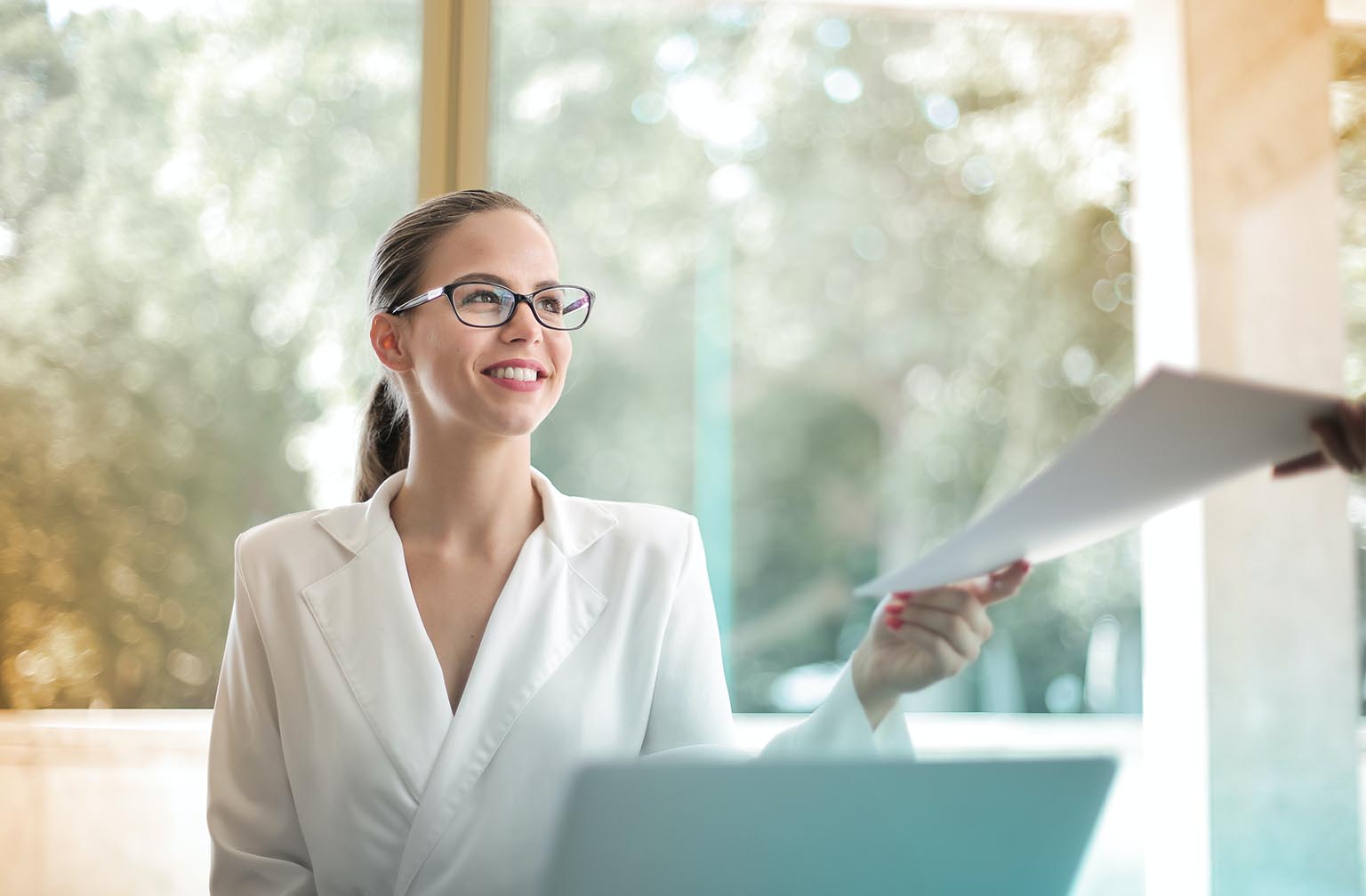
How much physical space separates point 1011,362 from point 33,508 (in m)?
1.96

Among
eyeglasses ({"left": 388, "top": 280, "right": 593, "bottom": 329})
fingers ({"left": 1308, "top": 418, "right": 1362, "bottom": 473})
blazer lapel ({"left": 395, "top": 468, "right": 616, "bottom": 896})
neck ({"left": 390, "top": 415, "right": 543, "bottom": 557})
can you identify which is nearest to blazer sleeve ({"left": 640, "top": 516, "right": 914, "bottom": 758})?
blazer lapel ({"left": 395, "top": 468, "right": 616, "bottom": 896})

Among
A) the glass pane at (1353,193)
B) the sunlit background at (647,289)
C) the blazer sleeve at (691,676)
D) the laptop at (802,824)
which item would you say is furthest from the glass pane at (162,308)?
the glass pane at (1353,193)

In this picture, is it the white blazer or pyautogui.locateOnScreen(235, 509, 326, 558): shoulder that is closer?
the white blazer

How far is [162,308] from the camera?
193 centimetres

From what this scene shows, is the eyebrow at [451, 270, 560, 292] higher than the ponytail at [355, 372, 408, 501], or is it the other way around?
the eyebrow at [451, 270, 560, 292]

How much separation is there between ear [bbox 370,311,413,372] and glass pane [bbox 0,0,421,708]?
2.01ft

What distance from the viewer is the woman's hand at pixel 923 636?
0.85 m

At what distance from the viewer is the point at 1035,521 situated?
703 millimetres

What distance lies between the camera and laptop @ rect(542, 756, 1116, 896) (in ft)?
1.75

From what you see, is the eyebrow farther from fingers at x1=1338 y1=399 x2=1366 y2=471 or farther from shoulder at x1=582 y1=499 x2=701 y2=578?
fingers at x1=1338 y1=399 x2=1366 y2=471

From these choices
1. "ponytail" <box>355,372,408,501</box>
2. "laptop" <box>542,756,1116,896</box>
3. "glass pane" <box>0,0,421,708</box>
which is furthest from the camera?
"glass pane" <box>0,0,421,708</box>

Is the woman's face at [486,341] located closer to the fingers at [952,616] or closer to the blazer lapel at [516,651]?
the blazer lapel at [516,651]

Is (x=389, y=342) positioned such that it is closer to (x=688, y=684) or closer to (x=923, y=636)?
(x=688, y=684)

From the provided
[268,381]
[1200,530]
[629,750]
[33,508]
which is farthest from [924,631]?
[33,508]
